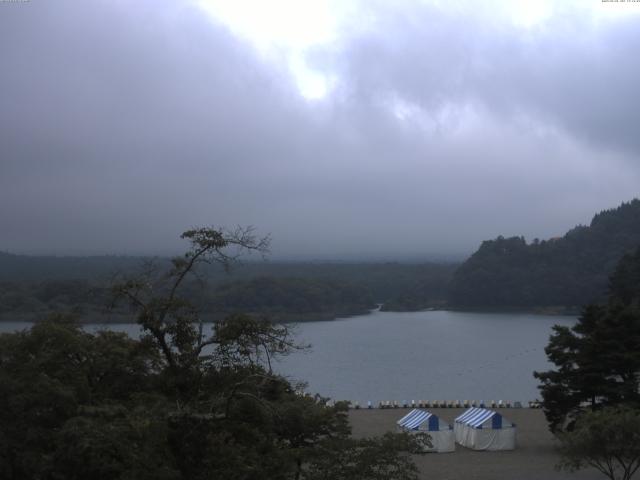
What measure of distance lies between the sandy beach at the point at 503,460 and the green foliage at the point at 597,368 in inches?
31.0

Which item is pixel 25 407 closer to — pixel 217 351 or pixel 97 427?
pixel 97 427

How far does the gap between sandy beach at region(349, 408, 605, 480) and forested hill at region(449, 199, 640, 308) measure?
4859 cm

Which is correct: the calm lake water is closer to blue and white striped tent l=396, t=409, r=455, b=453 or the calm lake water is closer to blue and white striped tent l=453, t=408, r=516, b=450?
blue and white striped tent l=396, t=409, r=455, b=453

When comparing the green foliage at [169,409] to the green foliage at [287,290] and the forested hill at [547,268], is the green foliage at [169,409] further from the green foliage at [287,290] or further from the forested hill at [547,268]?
the forested hill at [547,268]

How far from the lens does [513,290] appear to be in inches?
2739

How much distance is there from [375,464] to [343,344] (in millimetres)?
36151

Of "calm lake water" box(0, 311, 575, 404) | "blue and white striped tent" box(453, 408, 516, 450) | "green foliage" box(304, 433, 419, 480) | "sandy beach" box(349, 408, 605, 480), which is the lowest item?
"calm lake water" box(0, 311, 575, 404)

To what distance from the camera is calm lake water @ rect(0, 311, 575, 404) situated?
2798 centimetres

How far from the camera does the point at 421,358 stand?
3794 centimetres

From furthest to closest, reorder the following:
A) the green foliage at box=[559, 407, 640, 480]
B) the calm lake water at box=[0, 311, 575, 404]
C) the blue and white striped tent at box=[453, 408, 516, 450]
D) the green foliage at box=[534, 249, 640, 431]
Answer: the calm lake water at box=[0, 311, 575, 404]
the blue and white striped tent at box=[453, 408, 516, 450]
the green foliage at box=[534, 249, 640, 431]
the green foliage at box=[559, 407, 640, 480]

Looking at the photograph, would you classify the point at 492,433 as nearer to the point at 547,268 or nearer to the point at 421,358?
the point at 421,358

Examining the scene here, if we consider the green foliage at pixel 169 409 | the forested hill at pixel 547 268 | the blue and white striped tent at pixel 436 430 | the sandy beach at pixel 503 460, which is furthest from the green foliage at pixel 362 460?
the forested hill at pixel 547 268

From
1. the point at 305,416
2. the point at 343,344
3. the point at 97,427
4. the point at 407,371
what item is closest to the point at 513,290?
the point at 343,344

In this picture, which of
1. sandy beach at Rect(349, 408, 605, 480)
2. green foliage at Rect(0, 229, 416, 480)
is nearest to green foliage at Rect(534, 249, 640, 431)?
sandy beach at Rect(349, 408, 605, 480)
